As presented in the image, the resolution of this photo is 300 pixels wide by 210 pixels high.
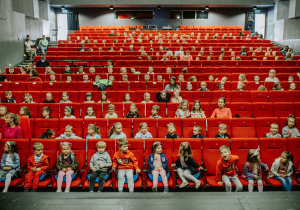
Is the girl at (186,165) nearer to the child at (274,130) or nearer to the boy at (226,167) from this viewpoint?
the boy at (226,167)

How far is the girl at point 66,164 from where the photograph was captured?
3.21 meters

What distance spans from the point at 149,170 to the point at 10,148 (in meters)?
1.67

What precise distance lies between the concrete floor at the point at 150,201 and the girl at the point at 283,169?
33.3 inches

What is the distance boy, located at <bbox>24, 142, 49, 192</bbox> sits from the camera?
10.5ft

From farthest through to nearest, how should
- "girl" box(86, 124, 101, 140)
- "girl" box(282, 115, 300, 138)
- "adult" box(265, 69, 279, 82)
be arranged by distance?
"adult" box(265, 69, 279, 82) → "girl" box(282, 115, 300, 138) → "girl" box(86, 124, 101, 140)

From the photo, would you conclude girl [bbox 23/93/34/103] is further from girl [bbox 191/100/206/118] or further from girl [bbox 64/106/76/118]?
girl [bbox 191/100/206/118]

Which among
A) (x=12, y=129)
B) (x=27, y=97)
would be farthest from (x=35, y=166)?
(x=27, y=97)

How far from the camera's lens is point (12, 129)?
3.89 m

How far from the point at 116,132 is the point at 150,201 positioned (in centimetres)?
164

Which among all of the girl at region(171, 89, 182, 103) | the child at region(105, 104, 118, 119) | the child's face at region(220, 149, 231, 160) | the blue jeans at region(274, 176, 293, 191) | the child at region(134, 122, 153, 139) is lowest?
the blue jeans at region(274, 176, 293, 191)

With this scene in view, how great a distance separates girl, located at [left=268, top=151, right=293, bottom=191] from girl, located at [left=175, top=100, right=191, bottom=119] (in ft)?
5.43

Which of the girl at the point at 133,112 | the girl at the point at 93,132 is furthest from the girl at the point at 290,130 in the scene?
the girl at the point at 93,132

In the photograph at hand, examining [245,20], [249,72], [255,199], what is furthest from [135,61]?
[245,20]

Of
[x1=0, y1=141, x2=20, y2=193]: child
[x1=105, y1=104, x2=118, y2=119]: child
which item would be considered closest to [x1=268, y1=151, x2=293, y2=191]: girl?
[x1=105, y1=104, x2=118, y2=119]: child
